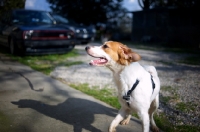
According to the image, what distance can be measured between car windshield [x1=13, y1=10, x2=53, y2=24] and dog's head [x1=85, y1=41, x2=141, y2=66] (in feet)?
23.9

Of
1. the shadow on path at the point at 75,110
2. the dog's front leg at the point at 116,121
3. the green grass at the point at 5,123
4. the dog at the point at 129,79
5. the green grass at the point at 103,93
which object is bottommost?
the green grass at the point at 103,93

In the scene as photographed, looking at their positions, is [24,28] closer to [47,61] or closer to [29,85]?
[47,61]

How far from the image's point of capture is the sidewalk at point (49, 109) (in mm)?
3219

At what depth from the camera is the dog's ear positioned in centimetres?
270

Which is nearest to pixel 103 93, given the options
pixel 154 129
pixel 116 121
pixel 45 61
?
pixel 154 129

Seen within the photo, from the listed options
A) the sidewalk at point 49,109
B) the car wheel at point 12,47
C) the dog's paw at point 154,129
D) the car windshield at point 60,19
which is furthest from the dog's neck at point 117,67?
the car windshield at point 60,19

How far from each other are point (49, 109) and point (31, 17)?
685 cm

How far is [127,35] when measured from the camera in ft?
102

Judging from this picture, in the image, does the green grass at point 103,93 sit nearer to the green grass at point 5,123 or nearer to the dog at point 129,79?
the green grass at point 5,123

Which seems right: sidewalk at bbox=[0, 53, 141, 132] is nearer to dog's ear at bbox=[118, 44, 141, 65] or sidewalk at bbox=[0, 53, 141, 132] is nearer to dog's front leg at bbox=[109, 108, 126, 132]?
dog's front leg at bbox=[109, 108, 126, 132]

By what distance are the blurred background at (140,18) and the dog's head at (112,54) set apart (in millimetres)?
11856

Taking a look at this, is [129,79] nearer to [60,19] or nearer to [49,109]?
[49,109]

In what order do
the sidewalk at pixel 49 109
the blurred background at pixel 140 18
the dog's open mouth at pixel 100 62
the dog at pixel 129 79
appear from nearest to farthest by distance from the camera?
the dog at pixel 129 79 < the dog's open mouth at pixel 100 62 < the sidewalk at pixel 49 109 < the blurred background at pixel 140 18

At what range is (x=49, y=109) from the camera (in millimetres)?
3891
